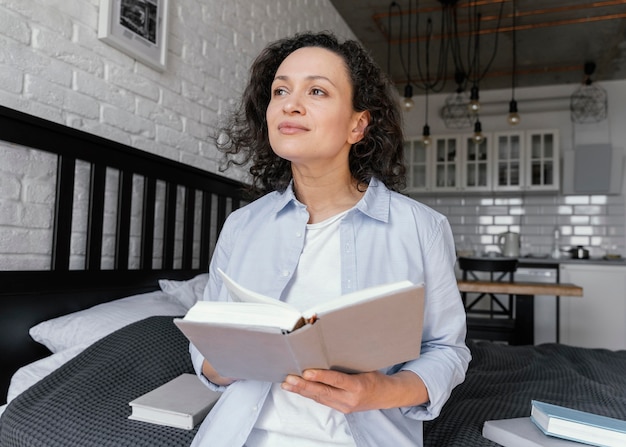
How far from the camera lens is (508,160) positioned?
5.80 meters

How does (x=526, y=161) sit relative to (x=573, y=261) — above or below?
above

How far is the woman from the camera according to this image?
2.77ft


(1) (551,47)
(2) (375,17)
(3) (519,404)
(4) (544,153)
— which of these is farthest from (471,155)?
(3) (519,404)

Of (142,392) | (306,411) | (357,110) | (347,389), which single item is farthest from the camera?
(142,392)

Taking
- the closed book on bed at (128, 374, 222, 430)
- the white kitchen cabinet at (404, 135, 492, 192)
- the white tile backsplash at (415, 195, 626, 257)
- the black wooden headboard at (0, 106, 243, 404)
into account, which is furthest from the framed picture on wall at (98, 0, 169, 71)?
the white tile backsplash at (415, 195, 626, 257)

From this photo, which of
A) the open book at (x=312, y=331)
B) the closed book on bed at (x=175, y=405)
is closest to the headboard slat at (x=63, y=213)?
the closed book on bed at (x=175, y=405)

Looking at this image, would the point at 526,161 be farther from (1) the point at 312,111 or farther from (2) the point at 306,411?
(2) the point at 306,411

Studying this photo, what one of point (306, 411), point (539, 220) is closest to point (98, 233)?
point (306, 411)

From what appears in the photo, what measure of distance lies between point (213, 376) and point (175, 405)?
24 centimetres

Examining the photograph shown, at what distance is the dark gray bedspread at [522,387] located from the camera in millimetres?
1188

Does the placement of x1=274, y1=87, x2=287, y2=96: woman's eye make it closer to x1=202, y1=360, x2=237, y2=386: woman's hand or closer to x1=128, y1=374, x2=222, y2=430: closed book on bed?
x1=202, y1=360, x2=237, y2=386: woman's hand

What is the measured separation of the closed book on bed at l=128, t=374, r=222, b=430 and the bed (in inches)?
0.8

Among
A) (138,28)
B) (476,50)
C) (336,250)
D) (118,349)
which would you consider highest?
(476,50)

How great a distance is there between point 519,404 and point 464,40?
428cm
